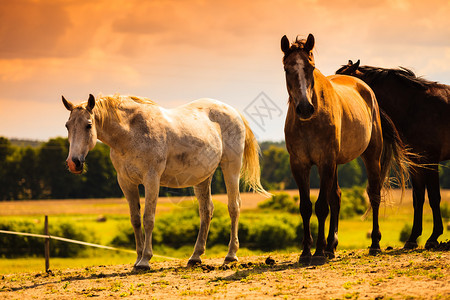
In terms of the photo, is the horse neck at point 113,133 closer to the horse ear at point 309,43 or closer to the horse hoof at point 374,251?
the horse ear at point 309,43

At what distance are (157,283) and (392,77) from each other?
577 centimetres

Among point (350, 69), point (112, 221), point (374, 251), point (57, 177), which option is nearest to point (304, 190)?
point (374, 251)

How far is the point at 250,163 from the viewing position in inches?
395

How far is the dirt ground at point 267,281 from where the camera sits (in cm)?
603

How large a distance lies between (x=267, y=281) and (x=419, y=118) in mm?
4604

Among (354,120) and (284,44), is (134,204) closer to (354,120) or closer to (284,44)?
(284,44)

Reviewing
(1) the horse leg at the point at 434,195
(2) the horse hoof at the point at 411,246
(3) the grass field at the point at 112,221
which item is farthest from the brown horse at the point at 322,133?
(3) the grass field at the point at 112,221

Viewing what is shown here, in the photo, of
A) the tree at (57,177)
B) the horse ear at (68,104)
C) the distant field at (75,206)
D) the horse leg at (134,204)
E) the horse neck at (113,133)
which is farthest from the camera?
the tree at (57,177)

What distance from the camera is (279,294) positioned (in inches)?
240

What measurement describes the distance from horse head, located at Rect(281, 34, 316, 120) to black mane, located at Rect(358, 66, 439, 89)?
9.76ft

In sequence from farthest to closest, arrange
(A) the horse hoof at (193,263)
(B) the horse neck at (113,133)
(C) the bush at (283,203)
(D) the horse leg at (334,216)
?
(C) the bush at (283,203) → (A) the horse hoof at (193,263) → (D) the horse leg at (334,216) → (B) the horse neck at (113,133)

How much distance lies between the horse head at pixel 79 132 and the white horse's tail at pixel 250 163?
3.26 m

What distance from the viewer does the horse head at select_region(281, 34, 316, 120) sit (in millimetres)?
6988

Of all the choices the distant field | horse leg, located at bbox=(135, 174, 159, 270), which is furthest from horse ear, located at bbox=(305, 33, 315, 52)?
the distant field
